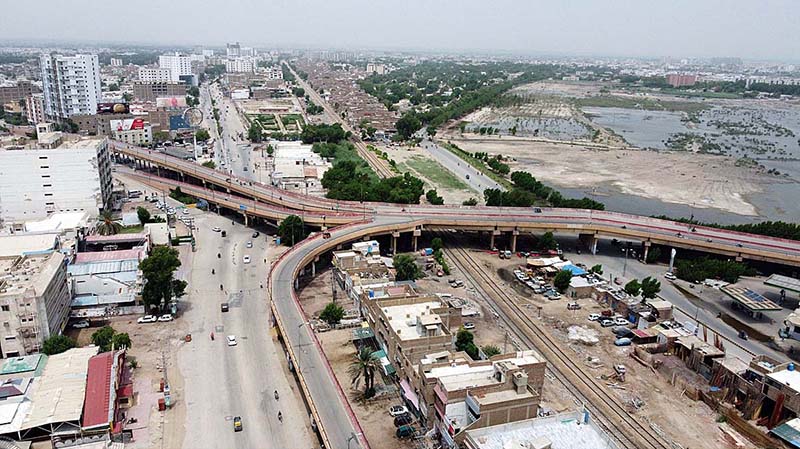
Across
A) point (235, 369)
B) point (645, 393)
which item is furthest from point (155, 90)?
point (645, 393)

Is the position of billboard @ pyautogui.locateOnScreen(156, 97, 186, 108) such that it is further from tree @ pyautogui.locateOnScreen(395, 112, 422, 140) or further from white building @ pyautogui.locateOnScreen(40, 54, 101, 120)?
tree @ pyautogui.locateOnScreen(395, 112, 422, 140)

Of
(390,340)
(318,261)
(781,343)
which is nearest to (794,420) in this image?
(781,343)

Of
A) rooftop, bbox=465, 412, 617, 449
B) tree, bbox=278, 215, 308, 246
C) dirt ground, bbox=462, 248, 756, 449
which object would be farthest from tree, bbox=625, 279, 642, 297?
tree, bbox=278, 215, 308, 246

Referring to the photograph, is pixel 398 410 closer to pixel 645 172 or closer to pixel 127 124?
pixel 645 172

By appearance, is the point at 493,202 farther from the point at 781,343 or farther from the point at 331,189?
the point at 781,343

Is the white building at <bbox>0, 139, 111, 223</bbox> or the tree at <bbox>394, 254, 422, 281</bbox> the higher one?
the white building at <bbox>0, 139, 111, 223</bbox>

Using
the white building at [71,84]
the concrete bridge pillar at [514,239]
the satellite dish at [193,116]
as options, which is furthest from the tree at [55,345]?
the white building at [71,84]
